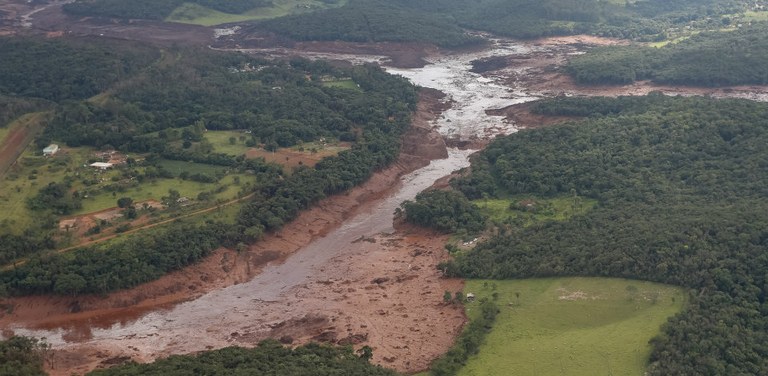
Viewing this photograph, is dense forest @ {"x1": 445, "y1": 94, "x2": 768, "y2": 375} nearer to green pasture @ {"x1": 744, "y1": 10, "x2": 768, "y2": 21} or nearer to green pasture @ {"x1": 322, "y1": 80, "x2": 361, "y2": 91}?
green pasture @ {"x1": 322, "y1": 80, "x2": 361, "y2": 91}

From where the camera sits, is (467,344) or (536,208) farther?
(536,208)


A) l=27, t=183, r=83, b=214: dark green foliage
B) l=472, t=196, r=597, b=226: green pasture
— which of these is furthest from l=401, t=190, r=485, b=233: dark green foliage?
l=27, t=183, r=83, b=214: dark green foliage

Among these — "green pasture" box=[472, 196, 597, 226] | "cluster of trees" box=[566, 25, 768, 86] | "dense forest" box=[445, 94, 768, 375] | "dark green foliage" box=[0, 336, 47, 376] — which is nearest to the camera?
"dark green foliage" box=[0, 336, 47, 376]

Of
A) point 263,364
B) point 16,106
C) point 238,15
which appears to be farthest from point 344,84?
point 263,364

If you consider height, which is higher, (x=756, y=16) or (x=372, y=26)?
(x=756, y=16)

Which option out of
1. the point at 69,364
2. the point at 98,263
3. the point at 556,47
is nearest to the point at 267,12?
the point at 556,47

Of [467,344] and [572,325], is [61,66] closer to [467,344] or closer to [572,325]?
[467,344]

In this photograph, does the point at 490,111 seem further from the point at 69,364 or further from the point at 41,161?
the point at 69,364
